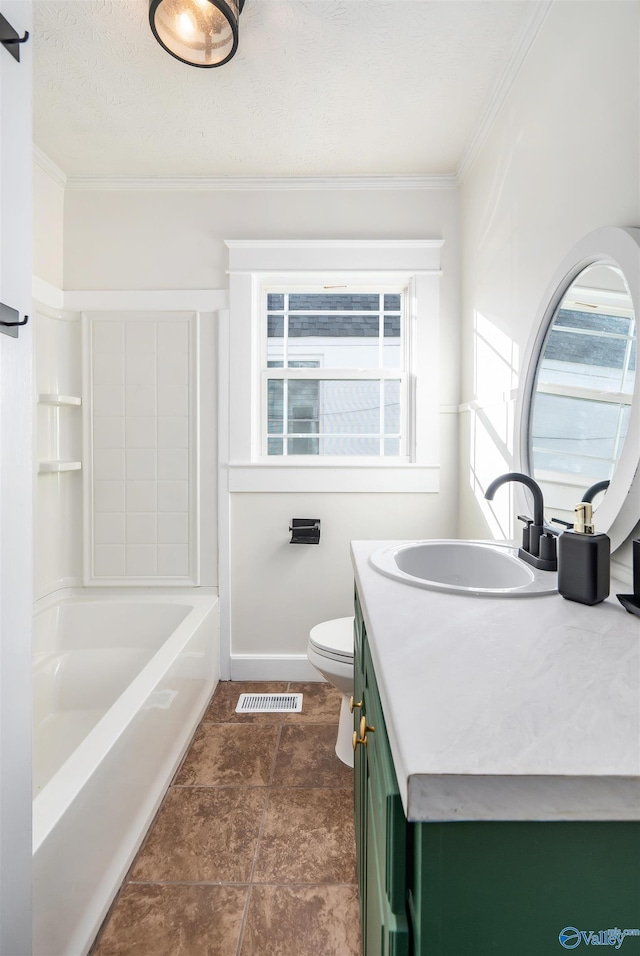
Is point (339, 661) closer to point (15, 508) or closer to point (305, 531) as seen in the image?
point (305, 531)

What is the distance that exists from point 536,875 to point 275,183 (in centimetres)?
287

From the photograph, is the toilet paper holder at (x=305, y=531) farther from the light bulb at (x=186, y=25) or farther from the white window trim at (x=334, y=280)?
the light bulb at (x=186, y=25)

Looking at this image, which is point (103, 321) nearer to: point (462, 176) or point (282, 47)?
point (282, 47)

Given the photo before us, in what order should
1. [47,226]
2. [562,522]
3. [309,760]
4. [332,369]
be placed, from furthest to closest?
[332,369] < [47,226] < [309,760] < [562,522]

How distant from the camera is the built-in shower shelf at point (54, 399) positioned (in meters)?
2.40

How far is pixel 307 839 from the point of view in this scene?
1580 mm

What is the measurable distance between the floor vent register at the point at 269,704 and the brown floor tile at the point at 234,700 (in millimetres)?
32

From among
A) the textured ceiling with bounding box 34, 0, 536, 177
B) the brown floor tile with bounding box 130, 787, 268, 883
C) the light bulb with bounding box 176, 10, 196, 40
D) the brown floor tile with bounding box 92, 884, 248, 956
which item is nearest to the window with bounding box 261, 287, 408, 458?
the textured ceiling with bounding box 34, 0, 536, 177

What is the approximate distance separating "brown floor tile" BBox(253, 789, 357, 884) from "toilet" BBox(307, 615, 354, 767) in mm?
186

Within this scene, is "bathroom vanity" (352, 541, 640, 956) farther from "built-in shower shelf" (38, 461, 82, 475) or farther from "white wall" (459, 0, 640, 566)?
"built-in shower shelf" (38, 461, 82, 475)

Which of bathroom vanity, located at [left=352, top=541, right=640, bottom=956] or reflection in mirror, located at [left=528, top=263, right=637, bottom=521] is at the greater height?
reflection in mirror, located at [left=528, top=263, right=637, bottom=521]

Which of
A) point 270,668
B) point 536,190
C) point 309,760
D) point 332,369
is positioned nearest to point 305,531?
point 270,668

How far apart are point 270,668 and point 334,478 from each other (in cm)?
104

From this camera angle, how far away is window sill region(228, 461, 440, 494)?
264 centimetres
